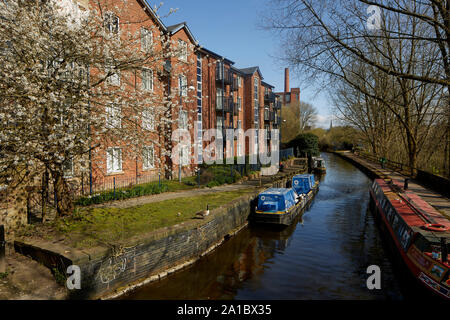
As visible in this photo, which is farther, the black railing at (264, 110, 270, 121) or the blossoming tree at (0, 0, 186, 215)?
the black railing at (264, 110, 270, 121)

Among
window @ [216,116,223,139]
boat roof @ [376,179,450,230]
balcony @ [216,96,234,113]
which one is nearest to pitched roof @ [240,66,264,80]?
balcony @ [216,96,234,113]

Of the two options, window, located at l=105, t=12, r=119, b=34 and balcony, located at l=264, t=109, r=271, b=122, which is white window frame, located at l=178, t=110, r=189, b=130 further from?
balcony, located at l=264, t=109, r=271, b=122

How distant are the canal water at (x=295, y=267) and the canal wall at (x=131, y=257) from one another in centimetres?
37

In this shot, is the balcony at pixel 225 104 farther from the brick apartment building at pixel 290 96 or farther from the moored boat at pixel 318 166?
the brick apartment building at pixel 290 96

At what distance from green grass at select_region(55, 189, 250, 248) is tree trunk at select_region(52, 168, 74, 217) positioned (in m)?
0.30

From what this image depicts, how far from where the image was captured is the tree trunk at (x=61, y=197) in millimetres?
9164

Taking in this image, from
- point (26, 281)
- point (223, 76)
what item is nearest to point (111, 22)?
point (26, 281)

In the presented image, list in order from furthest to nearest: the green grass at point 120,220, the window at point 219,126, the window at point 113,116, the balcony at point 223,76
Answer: the window at point 219,126, the balcony at point 223,76, the window at point 113,116, the green grass at point 120,220

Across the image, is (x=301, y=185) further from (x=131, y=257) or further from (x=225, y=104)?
(x=131, y=257)

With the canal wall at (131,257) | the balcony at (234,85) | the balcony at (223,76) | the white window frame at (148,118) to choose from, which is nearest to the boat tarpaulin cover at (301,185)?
the canal wall at (131,257)

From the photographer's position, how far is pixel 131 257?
797 centimetres

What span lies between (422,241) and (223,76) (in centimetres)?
2185

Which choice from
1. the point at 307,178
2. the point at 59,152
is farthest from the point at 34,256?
the point at 307,178

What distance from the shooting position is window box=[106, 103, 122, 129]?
30.0ft
